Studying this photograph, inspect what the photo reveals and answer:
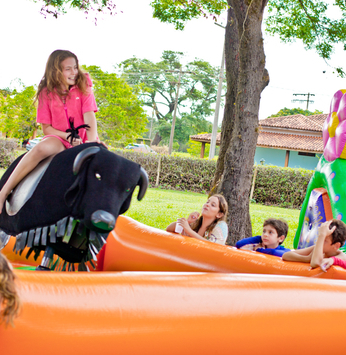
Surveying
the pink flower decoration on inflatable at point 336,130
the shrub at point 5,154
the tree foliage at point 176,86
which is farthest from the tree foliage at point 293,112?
the pink flower decoration on inflatable at point 336,130

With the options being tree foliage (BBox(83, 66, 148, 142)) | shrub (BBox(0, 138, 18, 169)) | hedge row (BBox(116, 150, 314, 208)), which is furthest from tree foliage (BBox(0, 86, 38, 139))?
hedge row (BBox(116, 150, 314, 208))

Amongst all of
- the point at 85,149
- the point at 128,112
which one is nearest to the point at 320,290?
the point at 85,149

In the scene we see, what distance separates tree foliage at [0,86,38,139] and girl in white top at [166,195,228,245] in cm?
1528

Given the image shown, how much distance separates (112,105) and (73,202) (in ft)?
56.0

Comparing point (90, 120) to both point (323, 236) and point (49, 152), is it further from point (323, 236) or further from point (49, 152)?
point (323, 236)

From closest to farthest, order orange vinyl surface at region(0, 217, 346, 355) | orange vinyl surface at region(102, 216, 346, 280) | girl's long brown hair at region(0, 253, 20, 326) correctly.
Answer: girl's long brown hair at region(0, 253, 20, 326)
orange vinyl surface at region(0, 217, 346, 355)
orange vinyl surface at region(102, 216, 346, 280)

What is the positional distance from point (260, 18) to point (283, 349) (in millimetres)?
3685

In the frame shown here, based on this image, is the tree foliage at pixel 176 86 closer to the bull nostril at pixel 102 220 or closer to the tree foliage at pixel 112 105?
the tree foliage at pixel 112 105

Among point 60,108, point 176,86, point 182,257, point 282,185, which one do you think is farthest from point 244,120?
point 176,86

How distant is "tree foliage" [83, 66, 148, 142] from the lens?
709 inches

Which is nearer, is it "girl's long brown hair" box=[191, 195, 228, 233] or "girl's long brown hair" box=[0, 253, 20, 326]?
"girl's long brown hair" box=[0, 253, 20, 326]

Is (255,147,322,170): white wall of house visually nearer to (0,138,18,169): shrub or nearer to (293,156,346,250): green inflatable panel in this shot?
(0,138,18,169): shrub

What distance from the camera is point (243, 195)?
4.30 metres

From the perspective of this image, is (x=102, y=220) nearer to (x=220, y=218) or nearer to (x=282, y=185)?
(x=220, y=218)
